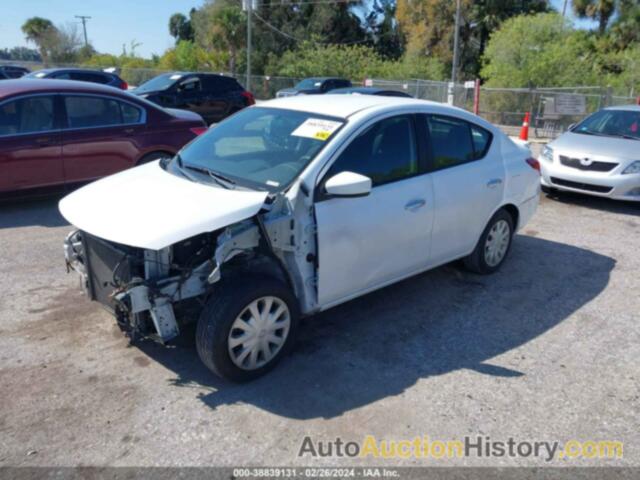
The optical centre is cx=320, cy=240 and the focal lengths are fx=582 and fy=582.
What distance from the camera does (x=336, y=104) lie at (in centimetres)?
464

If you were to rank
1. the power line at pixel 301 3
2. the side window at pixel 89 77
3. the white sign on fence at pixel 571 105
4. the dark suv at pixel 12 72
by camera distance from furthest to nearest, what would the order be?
the power line at pixel 301 3 → the dark suv at pixel 12 72 → the white sign on fence at pixel 571 105 → the side window at pixel 89 77

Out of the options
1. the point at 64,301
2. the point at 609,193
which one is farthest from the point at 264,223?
the point at 609,193

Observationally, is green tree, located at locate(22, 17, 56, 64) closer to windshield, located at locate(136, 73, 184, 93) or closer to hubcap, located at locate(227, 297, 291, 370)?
windshield, located at locate(136, 73, 184, 93)

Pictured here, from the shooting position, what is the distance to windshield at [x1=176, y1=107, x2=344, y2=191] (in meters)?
4.05

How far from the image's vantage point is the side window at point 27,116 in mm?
6992

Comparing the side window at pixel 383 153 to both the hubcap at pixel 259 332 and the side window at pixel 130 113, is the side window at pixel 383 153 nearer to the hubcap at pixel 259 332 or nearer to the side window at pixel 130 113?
the hubcap at pixel 259 332

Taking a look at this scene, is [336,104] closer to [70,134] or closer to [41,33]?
[70,134]

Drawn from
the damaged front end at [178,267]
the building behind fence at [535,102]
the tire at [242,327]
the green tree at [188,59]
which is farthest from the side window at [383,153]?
the green tree at [188,59]

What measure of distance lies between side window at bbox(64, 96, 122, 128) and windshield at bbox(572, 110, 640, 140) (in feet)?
24.0

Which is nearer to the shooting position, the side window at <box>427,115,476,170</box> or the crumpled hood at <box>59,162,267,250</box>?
the crumpled hood at <box>59,162,267,250</box>

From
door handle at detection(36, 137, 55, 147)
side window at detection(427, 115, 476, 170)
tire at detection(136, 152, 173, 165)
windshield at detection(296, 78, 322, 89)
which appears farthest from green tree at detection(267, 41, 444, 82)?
side window at detection(427, 115, 476, 170)

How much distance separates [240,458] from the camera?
308cm

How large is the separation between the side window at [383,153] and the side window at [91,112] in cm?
470

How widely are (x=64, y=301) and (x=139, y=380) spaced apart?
4.95 feet
